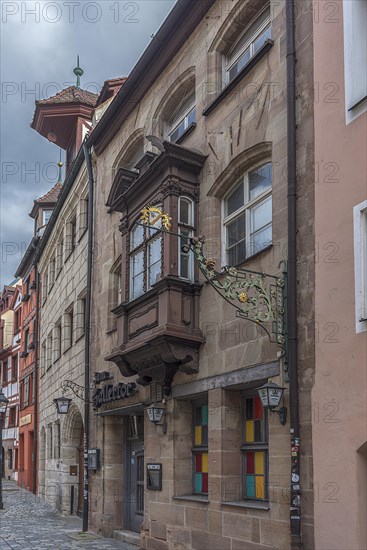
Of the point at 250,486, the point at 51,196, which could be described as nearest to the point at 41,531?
the point at 250,486

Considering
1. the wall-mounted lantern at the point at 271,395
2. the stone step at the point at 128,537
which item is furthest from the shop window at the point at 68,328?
the wall-mounted lantern at the point at 271,395

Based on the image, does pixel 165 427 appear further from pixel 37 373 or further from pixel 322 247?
pixel 37 373

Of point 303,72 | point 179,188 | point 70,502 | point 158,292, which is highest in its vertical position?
point 303,72

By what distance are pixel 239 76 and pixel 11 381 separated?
36.4 meters

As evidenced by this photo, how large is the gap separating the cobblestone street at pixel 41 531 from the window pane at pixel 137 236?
5.76 m

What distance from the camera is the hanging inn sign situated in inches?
566

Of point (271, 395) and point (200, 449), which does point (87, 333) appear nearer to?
point (200, 449)

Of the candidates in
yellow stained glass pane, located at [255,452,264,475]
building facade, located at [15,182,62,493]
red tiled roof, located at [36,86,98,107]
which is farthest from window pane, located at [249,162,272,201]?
building facade, located at [15,182,62,493]

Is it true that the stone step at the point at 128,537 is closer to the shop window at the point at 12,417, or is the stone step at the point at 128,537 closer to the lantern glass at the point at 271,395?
the lantern glass at the point at 271,395

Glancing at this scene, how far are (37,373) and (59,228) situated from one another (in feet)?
31.9

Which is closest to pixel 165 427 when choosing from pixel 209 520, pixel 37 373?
pixel 209 520

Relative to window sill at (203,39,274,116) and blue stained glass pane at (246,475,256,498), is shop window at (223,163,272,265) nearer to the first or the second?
window sill at (203,39,274,116)

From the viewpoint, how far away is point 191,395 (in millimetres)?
12086

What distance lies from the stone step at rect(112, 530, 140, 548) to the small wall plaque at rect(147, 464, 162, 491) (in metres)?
1.84
